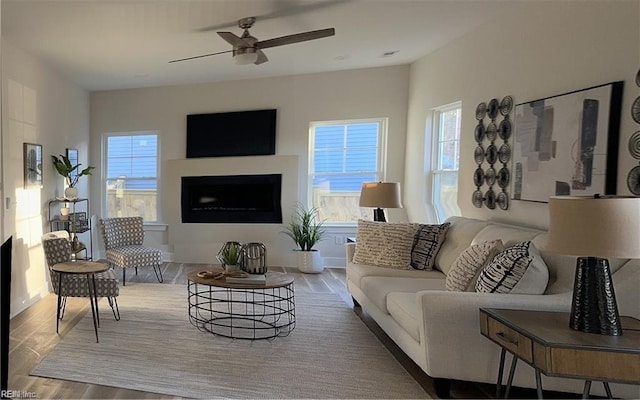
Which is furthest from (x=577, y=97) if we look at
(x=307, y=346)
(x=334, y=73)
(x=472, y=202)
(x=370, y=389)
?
(x=334, y=73)

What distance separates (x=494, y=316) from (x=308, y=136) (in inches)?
164

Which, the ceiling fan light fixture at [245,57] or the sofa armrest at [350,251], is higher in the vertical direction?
the ceiling fan light fixture at [245,57]

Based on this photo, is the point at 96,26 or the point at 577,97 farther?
the point at 96,26

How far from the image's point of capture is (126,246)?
5.21 meters

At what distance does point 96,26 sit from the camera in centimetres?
353

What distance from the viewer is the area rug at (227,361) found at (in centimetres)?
243

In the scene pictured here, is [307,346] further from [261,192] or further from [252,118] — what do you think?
[252,118]

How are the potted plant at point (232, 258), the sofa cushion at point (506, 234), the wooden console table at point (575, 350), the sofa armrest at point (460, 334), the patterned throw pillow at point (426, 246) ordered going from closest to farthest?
the wooden console table at point (575, 350) < the sofa armrest at point (460, 334) < the sofa cushion at point (506, 234) < the potted plant at point (232, 258) < the patterned throw pillow at point (426, 246)

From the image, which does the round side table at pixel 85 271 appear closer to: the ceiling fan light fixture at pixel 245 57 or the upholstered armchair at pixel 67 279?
the upholstered armchair at pixel 67 279

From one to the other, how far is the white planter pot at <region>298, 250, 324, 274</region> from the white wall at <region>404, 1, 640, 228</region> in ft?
4.89

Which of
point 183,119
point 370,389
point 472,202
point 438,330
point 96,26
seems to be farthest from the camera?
point 183,119

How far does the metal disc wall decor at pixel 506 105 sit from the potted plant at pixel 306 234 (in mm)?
2925

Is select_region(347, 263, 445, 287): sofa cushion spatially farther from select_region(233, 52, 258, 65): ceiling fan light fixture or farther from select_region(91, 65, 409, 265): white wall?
select_region(233, 52, 258, 65): ceiling fan light fixture

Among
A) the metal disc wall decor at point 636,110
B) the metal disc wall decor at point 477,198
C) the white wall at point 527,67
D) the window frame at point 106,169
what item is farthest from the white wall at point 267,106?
the metal disc wall decor at point 636,110
